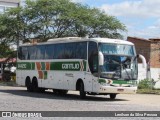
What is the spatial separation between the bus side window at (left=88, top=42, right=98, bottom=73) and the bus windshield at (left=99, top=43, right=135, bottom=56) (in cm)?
38

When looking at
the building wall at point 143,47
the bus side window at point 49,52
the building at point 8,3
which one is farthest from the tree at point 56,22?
the building at point 8,3

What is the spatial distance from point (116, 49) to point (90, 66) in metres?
1.69

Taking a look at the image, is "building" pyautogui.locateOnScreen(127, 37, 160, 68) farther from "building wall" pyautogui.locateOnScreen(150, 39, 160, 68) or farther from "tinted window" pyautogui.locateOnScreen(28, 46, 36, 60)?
"tinted window" pyautogui.locateOnScreen(28, 46, 36, 60)

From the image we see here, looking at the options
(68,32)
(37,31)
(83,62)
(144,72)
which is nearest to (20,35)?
(37,31)

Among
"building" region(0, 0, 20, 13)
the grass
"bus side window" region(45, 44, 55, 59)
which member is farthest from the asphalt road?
"building" region(0, 0, 20, 13)

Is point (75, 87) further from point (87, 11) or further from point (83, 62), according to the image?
point (87, 11)

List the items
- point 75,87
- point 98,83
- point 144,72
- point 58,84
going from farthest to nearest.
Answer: point 144,72 < point 58,84 < point 75,87 < point 98,83

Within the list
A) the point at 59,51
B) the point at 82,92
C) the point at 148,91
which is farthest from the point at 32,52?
the point at 148,91

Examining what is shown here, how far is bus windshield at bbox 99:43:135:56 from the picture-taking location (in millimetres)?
25312

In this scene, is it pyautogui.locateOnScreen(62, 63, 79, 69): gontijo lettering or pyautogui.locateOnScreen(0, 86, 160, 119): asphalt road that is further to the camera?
pyautogui.locateOnScreen(62, 63, 79, 69): gontijo lettering

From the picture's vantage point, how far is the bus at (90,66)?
82.3 feet

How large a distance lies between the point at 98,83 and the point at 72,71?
2812mm

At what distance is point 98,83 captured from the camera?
82.2 feet

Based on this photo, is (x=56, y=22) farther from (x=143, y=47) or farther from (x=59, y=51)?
(x=59, y=51)
